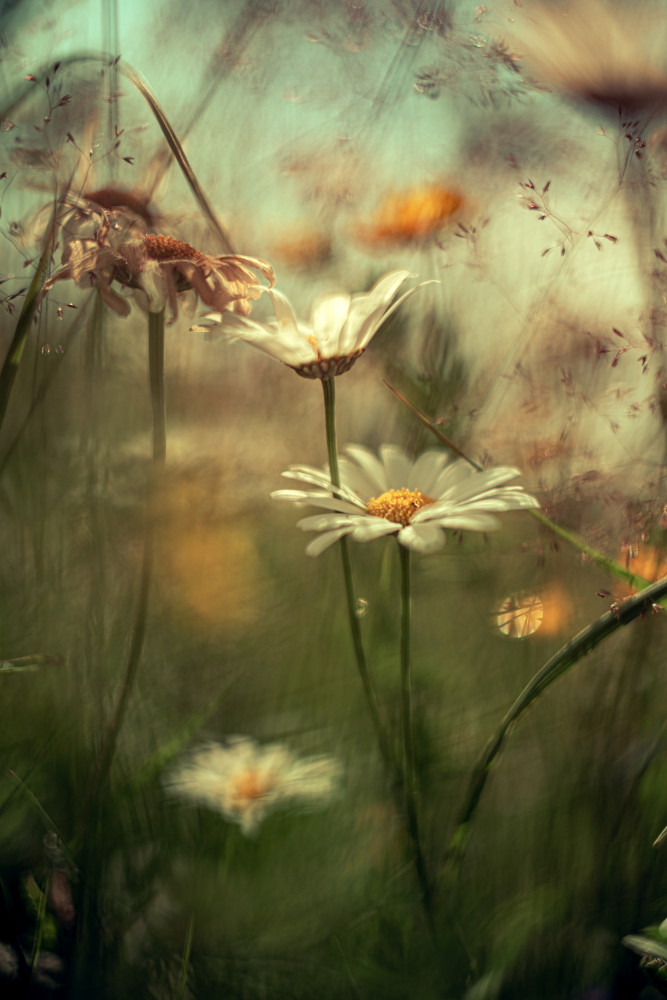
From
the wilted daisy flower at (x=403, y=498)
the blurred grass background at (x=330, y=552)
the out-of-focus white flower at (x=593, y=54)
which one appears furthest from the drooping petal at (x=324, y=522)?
the out-of-focus white flower at (x=593, y=54)

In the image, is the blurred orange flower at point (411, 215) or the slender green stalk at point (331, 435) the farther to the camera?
the blurred orange flower at point (411, 215)

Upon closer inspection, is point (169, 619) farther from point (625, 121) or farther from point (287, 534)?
point (625, 121)

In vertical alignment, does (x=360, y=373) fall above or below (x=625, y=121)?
below

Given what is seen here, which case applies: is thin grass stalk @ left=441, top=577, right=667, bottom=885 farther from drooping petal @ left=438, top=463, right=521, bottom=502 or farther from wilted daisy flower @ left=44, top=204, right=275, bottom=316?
wilted daisy flower @ left=44, top=204, right=275, bottom=316

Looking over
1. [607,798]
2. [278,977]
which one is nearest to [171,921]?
[278,977]

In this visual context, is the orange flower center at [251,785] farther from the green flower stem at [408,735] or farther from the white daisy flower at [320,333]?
the white daisy flower at [320,333]

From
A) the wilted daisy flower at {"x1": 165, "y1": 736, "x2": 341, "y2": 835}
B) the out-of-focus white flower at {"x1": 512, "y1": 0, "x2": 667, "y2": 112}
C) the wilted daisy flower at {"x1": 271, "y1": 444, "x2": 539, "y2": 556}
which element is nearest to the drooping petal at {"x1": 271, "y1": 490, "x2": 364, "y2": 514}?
the wilted daisy flower at {"x1": 271, "y1": 444, "x2": 539, "y2": 556}
